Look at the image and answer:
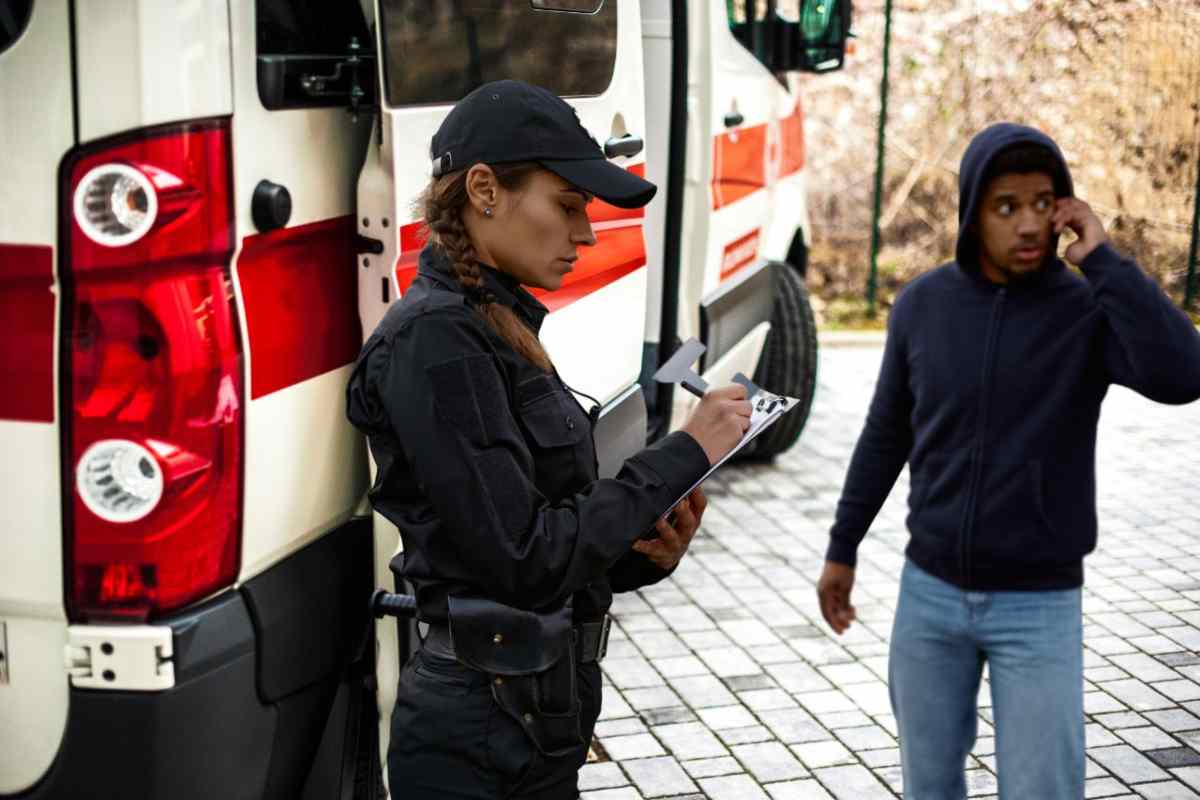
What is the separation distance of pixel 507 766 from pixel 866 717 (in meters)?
2.25

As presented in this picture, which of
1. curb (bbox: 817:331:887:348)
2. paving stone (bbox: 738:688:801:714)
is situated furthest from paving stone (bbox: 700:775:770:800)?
curb (bbox: 817:331:887:348)

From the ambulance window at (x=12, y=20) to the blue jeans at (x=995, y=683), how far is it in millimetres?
1702

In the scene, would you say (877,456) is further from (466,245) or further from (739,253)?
(739,253)

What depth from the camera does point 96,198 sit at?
232 centimetres

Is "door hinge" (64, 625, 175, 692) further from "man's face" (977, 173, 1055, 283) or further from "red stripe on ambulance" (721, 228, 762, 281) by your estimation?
"red stripe on ambulance" (721, 228, 762, 281)

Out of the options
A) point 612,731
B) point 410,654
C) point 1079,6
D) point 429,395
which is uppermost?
point 1079,6

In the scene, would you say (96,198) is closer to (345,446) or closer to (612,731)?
(345,446)

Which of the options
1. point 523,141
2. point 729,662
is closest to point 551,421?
point 523,141

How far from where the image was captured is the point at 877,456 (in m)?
2.84

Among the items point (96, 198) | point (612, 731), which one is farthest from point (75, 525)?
point (612, 731)

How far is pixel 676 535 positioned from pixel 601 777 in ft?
5.52

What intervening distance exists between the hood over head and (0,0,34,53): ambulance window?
1.50m

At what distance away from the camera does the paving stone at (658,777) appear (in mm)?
3752

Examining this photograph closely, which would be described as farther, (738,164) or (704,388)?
Result: (738,164)
